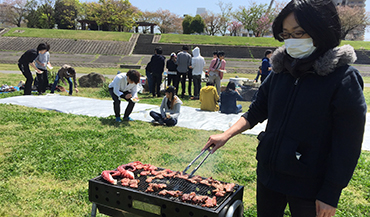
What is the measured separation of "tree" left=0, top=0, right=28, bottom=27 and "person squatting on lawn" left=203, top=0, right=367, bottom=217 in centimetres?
6075

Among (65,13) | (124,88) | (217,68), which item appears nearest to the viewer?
(124,88)

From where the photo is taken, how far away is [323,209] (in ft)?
4.62

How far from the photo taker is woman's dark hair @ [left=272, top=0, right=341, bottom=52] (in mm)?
1406

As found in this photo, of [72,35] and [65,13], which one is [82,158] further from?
[65,13]

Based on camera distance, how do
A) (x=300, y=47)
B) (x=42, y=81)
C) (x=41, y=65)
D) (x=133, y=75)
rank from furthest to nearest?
(x=42, y=81) → (x=41, y=65) → (x=133, y=75) → (x=300, y=47)

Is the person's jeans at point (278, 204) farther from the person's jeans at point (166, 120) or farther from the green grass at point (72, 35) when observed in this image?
the green grass at point (72, 35)

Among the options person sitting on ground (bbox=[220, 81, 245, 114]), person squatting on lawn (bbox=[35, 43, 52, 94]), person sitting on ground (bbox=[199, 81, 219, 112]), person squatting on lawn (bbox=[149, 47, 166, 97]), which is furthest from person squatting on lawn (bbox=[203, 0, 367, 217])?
person squatting on lawn (bbox=[35, 43, 52, 94])

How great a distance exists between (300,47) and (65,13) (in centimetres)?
5219

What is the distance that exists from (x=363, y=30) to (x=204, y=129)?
5727 cm

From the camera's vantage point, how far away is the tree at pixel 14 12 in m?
52.2

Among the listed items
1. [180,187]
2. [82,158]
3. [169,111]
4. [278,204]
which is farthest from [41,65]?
[278,204]

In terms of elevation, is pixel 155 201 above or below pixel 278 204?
below

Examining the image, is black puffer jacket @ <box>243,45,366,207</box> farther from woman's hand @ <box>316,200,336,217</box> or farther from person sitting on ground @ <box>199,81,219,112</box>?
person sitting on ground @ <box>199,81,219,112</box>

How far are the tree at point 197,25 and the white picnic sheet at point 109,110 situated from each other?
136ft
